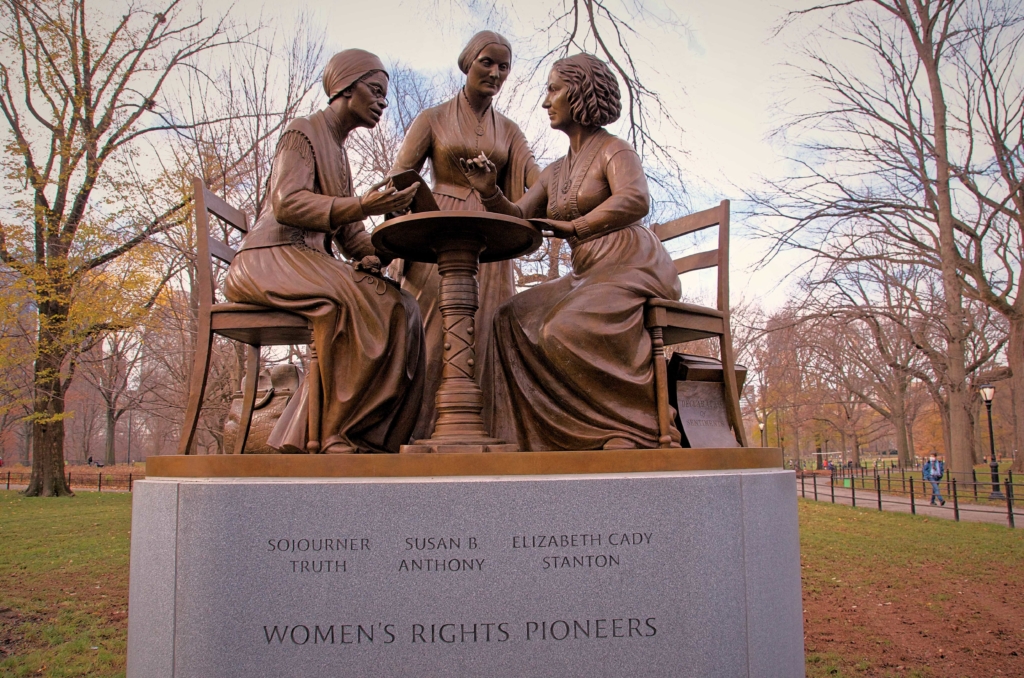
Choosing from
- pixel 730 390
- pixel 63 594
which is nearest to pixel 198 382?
pixel 730 390

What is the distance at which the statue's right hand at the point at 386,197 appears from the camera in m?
3.85

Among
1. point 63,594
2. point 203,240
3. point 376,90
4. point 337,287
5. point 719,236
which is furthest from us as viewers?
point 63,594

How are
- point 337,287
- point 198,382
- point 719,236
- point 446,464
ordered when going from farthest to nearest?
point 719,236
point 198,382
point 337,287
point 446,464

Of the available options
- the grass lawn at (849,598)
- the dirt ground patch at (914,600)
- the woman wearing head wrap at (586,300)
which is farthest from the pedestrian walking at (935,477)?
the woman wearing head wrap at (586,300)

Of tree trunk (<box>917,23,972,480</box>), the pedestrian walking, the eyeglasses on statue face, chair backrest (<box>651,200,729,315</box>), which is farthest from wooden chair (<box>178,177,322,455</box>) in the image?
tree trunk (<box>917,23,972,480</box>)

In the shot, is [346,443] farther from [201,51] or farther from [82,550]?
[201,51]

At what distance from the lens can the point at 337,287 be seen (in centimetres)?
396

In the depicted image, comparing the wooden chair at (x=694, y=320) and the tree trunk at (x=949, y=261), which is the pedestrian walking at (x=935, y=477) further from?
the wooden chair at (x=694, y=320)

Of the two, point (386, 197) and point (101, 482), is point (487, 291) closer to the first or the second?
point (386, 197)

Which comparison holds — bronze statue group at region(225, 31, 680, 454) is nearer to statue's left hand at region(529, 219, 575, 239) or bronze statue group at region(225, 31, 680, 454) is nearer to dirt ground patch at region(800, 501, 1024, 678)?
statue's left hand at region(529, 219, 575, 239)

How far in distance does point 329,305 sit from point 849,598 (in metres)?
6.96

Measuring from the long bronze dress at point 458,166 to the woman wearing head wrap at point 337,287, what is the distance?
0.57 m

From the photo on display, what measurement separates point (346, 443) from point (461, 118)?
234 centimetres

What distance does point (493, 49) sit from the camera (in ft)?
15.4
